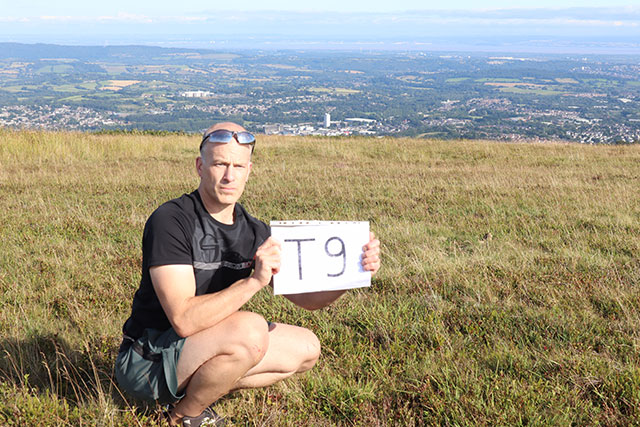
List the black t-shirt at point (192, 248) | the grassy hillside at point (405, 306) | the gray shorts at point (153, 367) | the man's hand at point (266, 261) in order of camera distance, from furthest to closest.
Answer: the grassy hillside at point (405, 306) → the gray shorts at point (153, 367) → the black t-shirt at point (192, 248) → the man's hand at point (266, 261)

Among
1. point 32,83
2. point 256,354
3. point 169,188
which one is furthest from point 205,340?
point 32,83

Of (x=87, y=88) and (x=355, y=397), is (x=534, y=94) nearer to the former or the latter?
(x=87, y=88)

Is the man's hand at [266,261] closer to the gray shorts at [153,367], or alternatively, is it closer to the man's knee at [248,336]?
the man's knee at [248,336]

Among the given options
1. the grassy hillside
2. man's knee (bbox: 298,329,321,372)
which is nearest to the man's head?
man's knee (bbox: 298,329,321,372)

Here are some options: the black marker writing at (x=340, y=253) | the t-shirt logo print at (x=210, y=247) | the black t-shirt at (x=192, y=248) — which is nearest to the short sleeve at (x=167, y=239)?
the black t-shirt at (x=192, y=248)

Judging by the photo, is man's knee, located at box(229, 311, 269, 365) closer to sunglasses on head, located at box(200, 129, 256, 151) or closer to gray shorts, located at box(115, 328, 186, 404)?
gray shorts, located at box(115, 328, 186, 404)

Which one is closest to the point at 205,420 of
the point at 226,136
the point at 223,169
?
the point at 223,169
